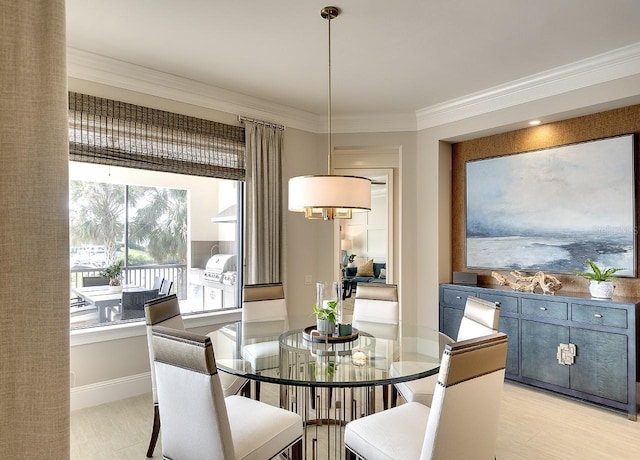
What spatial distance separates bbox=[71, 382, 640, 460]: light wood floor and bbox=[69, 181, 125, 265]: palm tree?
1327mm

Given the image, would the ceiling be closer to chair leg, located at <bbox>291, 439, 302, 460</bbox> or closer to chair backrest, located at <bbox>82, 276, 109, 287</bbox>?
chair backrest, located at <bbox>82, 276, 109, 287</bbox>

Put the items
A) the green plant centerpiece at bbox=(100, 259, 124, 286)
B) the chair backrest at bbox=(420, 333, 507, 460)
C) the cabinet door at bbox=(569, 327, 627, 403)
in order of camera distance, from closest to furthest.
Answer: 1. the chair backrest at bbox=(420, 333, 507, 460)
2. the cabinet door at bbox=(569, 327, 627, 403)
3. the green plant centerpiece at bbox=(100, 259, 124, 286)

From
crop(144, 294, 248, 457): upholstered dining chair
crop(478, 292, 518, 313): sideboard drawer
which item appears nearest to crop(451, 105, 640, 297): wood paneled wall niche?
crop(478, 292, 518, 313): sideboard drawer

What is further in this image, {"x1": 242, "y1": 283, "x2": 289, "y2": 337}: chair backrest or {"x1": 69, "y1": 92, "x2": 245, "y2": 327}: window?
{"x1": 69, "y1": 92, "x2": 245, "y2": 327}: window

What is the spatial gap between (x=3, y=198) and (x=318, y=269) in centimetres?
428

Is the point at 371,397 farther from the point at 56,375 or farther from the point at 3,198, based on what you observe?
the point at 3,198

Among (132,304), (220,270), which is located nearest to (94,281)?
(132,304)

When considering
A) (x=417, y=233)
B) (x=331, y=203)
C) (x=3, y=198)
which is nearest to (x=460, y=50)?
(x=331, y=203)

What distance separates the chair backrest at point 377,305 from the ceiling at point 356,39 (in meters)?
1.96

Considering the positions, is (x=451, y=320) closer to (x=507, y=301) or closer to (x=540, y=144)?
(x=507, y=301)

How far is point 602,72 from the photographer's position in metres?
3.29

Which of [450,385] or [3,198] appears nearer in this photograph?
[3,198]

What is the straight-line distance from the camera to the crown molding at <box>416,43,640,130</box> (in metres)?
3.16

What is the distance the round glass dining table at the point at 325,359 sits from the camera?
1.91 meters
